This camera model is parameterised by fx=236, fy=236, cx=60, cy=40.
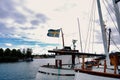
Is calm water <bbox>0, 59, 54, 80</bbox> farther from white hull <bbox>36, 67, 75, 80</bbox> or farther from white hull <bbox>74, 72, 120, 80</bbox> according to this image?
white hull <bbox>74, 72, 120, 80</bbox>

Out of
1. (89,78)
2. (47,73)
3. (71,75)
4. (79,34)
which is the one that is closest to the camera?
(89,78)

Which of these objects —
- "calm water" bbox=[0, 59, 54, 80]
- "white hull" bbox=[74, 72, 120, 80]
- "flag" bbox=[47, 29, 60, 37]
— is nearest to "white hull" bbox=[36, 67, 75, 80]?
"calm water" bbox=[0, 59, 54, 80]

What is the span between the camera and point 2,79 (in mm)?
62438

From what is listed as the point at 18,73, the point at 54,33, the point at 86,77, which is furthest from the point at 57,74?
the point at 18,73

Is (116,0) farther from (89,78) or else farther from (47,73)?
(47,73)

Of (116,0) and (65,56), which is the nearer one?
(116,0)

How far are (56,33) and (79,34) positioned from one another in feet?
33.7

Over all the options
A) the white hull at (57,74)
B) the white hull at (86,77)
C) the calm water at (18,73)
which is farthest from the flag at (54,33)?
the white hull at (86,77)

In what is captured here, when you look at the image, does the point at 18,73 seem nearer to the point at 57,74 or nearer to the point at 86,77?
the point at 57,74

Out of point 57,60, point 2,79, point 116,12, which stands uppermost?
point 116,12

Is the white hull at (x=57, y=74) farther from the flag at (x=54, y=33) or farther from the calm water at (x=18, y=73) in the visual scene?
the flag at (x=54, y=33)

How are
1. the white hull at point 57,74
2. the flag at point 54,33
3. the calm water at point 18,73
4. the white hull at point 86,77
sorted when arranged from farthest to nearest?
1. the calm water at point 18,73
2. the flag at point 54,33
3. the white hull at point 57,74
4. the white hull at point 86,77

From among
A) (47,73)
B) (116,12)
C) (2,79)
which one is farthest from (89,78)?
(2,79)

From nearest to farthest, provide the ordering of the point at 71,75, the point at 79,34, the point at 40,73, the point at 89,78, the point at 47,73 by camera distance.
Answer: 1. the point at 89,78
2. the point at 71,75
3. the point at 47,73
4. the point at 40,73
5. the point at 79,34
